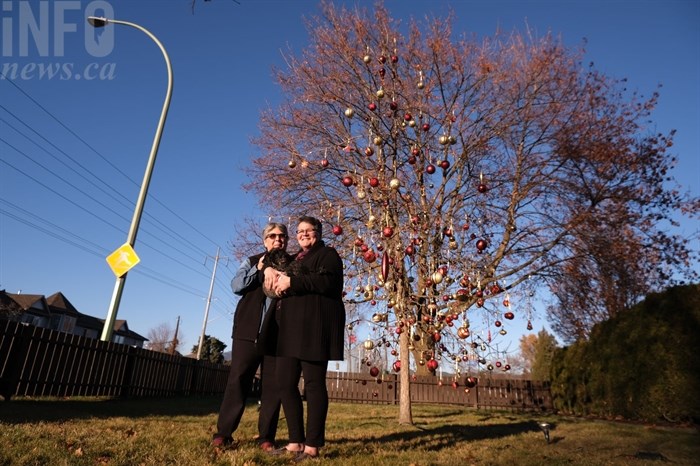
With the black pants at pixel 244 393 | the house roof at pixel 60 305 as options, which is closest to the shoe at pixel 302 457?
the black pants at pixel 244 393

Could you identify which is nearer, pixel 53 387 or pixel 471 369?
pixel 471 369

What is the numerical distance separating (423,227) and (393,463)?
260 centimetres

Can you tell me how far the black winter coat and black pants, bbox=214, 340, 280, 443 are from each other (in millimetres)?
380

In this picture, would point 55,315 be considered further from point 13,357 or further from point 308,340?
point 308,340

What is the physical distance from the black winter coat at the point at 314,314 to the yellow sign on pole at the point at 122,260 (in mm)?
5109

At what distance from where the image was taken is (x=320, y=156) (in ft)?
31.4

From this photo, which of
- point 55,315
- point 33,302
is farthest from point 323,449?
point 55,315

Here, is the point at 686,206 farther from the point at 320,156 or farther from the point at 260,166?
the point at 260,166

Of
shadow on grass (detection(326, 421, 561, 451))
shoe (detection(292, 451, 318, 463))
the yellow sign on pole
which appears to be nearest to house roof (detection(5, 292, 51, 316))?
the yellow sign on pole

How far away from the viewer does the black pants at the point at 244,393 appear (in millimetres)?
3416

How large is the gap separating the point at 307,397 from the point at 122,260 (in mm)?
5677

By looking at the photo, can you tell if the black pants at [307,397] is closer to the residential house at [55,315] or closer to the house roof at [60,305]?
the residential house at [55,315]

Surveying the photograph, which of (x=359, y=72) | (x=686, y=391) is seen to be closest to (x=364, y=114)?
(x=359, y=72)

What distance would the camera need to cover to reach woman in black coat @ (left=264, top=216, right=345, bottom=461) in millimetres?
3131
